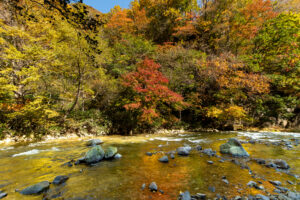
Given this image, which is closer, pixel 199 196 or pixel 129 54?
pixel 199 196

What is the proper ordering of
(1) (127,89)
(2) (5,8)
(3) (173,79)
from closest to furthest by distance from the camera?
(2) (5,8) → (1) (127,89) → (3) (173,79)

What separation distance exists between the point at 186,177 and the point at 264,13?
75.3 ft

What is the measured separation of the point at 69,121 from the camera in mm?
9859

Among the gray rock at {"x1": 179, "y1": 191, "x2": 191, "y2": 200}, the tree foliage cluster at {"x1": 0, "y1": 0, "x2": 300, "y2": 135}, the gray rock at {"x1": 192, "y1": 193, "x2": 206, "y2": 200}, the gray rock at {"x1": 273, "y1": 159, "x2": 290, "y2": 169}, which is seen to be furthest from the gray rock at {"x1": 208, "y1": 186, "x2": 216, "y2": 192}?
the tree foliage cluster at {"x1": 0, "y1": 0, "x2": 300, "y2": 135}

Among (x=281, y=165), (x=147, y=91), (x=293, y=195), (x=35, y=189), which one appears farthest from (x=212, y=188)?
(x=147, y=91)

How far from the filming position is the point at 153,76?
10672 mm

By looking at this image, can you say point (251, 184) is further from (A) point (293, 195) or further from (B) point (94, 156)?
(B) point (94, 156)

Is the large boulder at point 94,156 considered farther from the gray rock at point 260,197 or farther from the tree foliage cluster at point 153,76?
the tree foliage cluster at point 153,76

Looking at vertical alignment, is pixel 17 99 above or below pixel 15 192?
above

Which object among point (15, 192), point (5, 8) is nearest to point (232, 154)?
point (15, 192)

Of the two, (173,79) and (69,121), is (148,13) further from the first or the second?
(69,121)

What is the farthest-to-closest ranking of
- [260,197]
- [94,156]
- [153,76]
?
[153,76]
[94,156]
[260,197]

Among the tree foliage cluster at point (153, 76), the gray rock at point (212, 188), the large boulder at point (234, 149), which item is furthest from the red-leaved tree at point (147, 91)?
the gray rock at point (212, 188)

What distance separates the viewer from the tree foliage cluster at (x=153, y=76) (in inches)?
335
